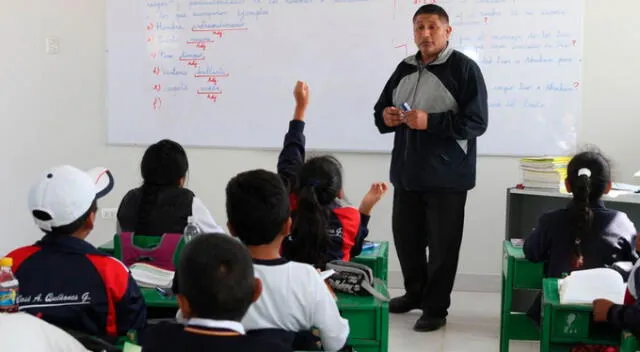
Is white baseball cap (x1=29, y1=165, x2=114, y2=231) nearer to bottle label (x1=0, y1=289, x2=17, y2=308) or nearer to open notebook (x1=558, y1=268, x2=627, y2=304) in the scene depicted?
bottle label (x1=0, y1=289, x2=17, y2=308)

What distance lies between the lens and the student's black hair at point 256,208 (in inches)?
81.3

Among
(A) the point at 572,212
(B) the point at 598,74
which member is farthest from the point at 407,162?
(B) the point at 598,74

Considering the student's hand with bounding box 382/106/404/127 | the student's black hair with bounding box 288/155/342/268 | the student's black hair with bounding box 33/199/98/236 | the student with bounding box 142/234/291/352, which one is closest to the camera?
the student with bounding box 142/234/291/352

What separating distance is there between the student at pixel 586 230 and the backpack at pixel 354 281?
3.37ft

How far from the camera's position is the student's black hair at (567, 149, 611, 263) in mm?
3027

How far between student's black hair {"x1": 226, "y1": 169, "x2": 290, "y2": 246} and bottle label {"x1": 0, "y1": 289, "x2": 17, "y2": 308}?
584 millimetres

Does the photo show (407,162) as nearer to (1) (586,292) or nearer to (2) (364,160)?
(2) (364,160)

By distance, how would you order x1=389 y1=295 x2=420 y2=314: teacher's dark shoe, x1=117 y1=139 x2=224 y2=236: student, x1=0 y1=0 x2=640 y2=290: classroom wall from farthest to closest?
x1=0 y1=0 x2=640 y2=290: classroom wall < x1=389 y1=295 x2=420 y2=314: teacher's dark shoe < x1=117 y1=139 x2=224 y2=236: student

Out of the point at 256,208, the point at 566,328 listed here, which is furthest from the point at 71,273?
the point at 566,328

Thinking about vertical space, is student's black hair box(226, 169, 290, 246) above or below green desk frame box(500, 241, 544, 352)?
above

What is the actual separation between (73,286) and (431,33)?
2.44 metres

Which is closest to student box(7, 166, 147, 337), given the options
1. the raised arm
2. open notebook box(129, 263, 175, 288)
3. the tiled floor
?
open notebook box(129, 263, 175, 288)

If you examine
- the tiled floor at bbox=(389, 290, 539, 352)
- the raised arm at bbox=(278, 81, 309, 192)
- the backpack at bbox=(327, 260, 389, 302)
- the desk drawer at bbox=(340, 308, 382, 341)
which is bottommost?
the tiled floor at bbox=(389, 290, 539, 352)

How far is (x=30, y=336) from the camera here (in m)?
1.75
